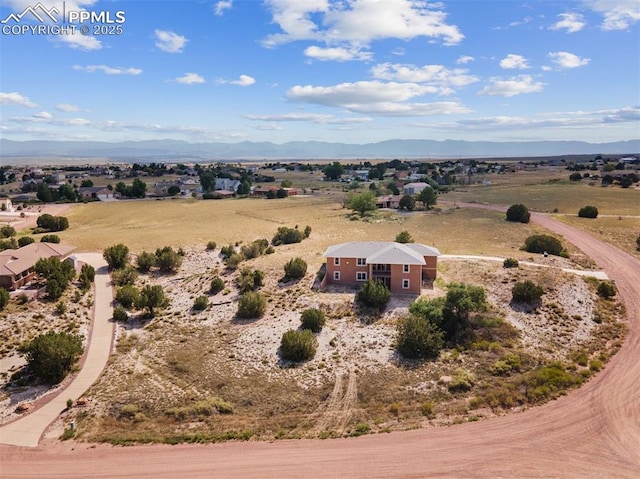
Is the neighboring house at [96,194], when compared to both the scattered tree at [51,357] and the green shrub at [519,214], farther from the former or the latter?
the green shrub at [519,214]

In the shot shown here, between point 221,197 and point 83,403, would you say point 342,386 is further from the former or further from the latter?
point 221,197

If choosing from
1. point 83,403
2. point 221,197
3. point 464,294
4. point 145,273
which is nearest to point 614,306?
point 464,294

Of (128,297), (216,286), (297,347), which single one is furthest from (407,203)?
(297,347)

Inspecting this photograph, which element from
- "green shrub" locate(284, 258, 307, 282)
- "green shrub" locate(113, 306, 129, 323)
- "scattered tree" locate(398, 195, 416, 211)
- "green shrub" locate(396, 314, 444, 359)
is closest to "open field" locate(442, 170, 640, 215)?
"scattered tree" locate(398, 195, 416, 211)

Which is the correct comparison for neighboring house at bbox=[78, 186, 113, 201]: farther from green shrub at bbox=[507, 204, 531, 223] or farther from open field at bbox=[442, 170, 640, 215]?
green shrub at bbox=[507, 204, 531, 223]

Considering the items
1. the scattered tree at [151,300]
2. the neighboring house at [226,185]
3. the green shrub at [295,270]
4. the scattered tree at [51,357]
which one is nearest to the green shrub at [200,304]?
the scattered tree at [151,300]
